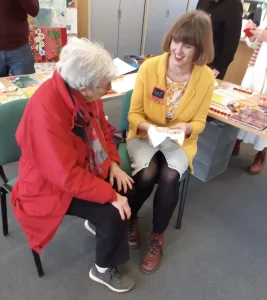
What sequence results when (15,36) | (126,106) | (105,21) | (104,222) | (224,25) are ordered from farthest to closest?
(105,21)
(224,25)
(15,36)
(126,106)
(104,222)

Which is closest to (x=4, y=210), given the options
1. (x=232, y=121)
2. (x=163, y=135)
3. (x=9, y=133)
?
(x=9, y=133)

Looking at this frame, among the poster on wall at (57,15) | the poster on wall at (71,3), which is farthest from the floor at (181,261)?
the poster on wall at (71,3)

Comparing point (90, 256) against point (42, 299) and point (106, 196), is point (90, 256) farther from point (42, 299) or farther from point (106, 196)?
point (106, 196)

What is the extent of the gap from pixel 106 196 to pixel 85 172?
136 mm

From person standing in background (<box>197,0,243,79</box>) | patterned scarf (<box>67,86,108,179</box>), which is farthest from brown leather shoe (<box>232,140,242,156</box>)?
patterned scarf (<box>67,86,108,179</box>)

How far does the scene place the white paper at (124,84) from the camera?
76.0 inches

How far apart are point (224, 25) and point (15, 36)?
5.19 ft

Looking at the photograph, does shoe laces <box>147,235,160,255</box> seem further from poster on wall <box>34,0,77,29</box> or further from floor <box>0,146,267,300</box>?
poster on wall <box>34,0,77,29</box>

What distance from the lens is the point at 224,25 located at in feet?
7.64

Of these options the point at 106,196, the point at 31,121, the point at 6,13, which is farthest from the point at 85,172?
the point at 6,13

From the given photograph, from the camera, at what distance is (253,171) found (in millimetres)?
2439

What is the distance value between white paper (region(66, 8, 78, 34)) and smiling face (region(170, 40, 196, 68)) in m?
2.32

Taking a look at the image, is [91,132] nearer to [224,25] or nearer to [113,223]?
[113,223]

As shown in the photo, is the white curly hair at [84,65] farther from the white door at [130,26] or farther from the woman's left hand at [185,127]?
the white door at [130,26]
